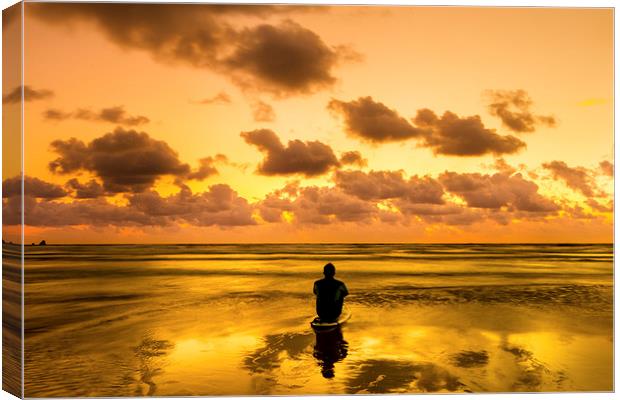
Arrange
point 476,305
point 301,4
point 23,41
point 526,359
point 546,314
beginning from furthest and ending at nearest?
point 476,305, point 546,314, point 526,359, point 301,4, point 23,41

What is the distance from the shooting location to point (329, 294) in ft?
30.2

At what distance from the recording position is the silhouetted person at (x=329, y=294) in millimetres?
8977

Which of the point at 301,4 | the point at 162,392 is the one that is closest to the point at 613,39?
the point at 301,4

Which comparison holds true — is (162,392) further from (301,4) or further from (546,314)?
(546,314)

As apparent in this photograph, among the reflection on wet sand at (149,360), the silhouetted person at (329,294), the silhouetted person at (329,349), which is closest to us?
the reflection on wet sand at (149,360)

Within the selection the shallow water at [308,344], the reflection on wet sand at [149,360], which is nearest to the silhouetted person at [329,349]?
the shallow water at [308,344]

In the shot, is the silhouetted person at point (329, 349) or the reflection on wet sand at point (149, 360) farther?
the silhouetted person at point (329, 349)

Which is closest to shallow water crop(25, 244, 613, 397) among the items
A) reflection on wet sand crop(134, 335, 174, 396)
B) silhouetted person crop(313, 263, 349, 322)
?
reflection on wet sand crop(134, 335, 174, 396)

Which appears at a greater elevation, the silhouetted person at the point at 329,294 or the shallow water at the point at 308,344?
the silhouetted person at the point at 329,294

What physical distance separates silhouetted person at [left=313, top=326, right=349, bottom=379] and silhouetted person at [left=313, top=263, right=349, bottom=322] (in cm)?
28

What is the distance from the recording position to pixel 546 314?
40.4ft

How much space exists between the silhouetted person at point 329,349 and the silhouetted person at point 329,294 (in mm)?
284

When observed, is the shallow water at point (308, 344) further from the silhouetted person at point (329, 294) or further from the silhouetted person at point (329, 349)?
the silhouetted person at point (329, 294)

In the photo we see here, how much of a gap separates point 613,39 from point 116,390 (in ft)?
25.9
